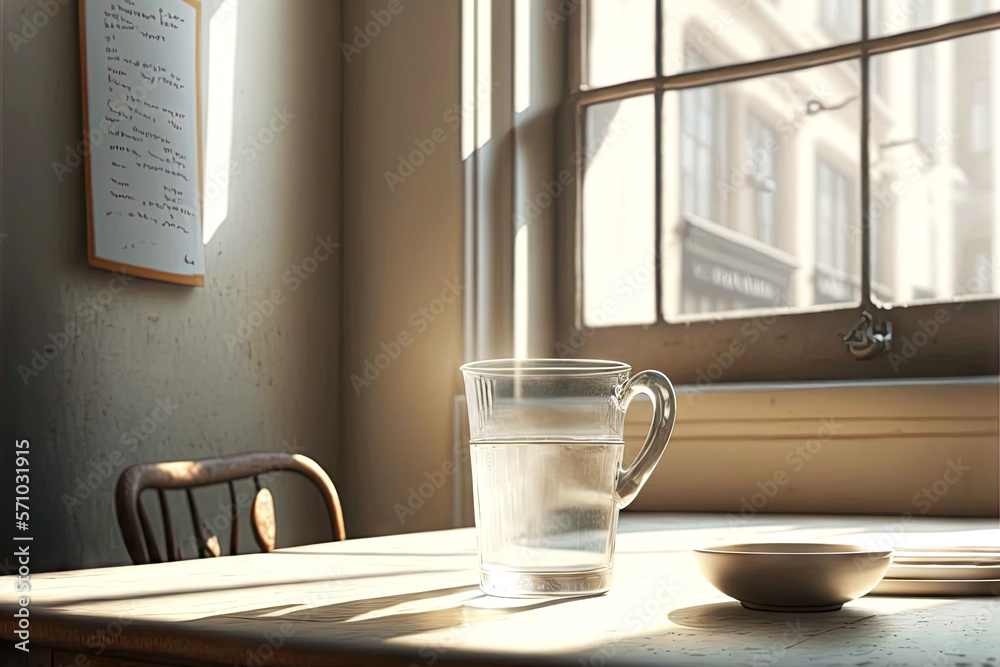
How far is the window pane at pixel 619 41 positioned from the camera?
2010 millimetres

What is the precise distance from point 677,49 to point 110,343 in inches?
47.6

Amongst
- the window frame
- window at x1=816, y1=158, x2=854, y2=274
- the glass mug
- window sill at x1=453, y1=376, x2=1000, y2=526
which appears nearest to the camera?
the glass mug

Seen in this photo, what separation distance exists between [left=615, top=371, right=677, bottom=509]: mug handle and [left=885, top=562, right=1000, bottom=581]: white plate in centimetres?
18

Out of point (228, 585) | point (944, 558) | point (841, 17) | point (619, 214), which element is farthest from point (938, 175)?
point (228, 585)

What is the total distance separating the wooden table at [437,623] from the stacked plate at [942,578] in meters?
0.01

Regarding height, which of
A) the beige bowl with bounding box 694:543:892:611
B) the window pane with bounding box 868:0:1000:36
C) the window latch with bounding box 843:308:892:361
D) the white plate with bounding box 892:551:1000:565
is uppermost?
the window pane with bounding box 868:0:1000:36

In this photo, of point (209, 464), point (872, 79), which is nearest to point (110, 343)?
point (209, 464)

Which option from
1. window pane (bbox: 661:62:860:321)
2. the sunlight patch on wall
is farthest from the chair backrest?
window pane (bbox: 661:62:860:321)

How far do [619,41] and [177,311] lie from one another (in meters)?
1.05

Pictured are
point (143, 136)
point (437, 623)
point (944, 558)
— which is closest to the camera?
point (437, 623)

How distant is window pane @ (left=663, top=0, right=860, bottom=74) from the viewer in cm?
183

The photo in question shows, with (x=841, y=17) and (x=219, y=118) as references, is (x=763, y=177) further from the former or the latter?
(x=219, y=118)

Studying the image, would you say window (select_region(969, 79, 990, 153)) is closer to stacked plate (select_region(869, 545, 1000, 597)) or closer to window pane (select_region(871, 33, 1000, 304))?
window pane (select_region(871, 33, 1000, 304))

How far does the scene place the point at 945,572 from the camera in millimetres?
648
